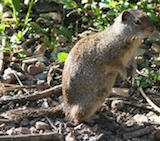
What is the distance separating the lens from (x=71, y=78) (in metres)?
4.63

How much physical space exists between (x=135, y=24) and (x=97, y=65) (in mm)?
576

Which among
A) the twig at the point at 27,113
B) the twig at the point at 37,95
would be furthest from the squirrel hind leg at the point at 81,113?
the twig at the point at 37,95

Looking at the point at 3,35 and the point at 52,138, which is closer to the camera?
the point at 52,138

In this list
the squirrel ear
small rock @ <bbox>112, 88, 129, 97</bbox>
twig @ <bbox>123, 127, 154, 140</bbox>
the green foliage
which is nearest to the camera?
twig @ <bbox>123, 127, 154, 140</bbox>

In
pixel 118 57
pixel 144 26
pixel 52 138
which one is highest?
pixel 144 26

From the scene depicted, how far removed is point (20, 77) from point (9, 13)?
141 cm

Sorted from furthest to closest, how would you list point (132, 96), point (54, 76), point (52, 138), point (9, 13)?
1. point (9, 13)
2. point (54, 76)
3. point (132, 96)
4. point (52, 138)

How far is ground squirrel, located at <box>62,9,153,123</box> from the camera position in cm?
463

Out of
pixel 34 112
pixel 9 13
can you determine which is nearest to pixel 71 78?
pixel 34 112

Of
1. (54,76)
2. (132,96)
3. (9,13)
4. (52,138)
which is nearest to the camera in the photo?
(52,138)

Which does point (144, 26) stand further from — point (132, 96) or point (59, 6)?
point (59, 6)

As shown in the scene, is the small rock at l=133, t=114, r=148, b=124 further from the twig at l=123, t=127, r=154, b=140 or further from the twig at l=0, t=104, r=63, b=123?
the twig at l=0, t=104, r=63, b=123

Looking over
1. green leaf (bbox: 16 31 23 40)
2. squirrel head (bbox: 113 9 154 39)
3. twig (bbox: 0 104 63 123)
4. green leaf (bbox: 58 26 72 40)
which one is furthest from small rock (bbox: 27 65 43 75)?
squirrel head (bbox: 113 9 154 39)

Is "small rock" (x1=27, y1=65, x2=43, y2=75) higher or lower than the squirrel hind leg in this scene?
Result: higher
